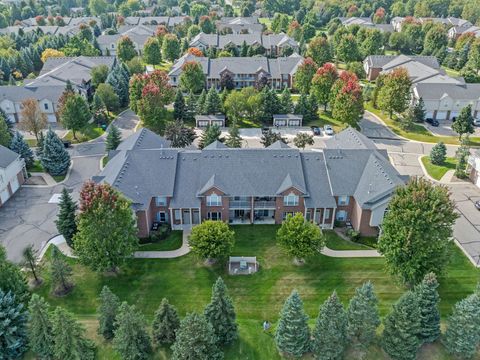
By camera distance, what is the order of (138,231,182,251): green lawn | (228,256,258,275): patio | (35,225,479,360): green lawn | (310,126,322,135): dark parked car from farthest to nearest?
1. (310,126,322,135): dark parked car
2. (138,231,182,251): green lawn
3. (228,256,258,275): patio
4. (35,225,479,360): green lawn

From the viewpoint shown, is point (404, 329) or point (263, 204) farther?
point (263, 204)

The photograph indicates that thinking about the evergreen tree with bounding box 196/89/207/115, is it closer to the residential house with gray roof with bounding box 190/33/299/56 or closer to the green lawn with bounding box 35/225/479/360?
the green lawn with bounding box 35/225/479/360

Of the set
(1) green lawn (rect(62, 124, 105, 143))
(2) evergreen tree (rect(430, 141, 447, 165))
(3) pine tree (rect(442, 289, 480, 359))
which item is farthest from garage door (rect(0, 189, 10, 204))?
(2) evergreen tree (rect(430, 141, 447, 165))

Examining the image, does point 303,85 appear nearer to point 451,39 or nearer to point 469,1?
point 451,39

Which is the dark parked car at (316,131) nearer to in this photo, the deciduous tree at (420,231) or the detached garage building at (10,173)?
the deciduous tree at (420,231)

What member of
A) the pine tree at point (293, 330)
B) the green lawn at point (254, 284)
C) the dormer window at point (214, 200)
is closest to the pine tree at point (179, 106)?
the dormer window at point (214, 200)

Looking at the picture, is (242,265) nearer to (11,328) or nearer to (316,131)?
(11,328)

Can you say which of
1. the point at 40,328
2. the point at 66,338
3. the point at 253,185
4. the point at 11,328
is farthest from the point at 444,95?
the point at 11,328
